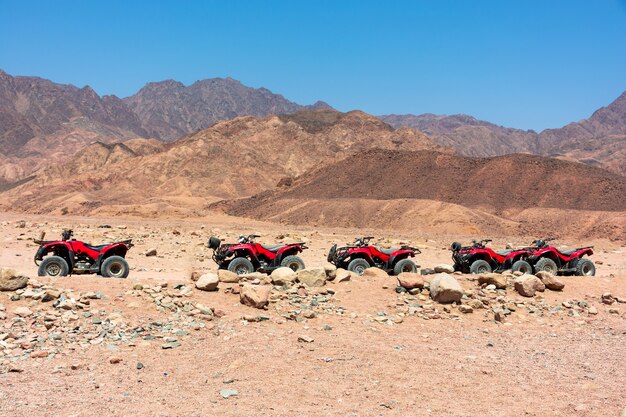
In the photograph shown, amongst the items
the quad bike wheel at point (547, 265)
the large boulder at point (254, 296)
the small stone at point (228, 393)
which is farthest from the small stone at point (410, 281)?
the small stone at point (228, 393)

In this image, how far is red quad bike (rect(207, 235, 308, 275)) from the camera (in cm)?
1321

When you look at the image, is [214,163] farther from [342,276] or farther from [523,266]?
[342,276]

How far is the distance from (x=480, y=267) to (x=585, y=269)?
3.26 m

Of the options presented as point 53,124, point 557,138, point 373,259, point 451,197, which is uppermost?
point 557,138

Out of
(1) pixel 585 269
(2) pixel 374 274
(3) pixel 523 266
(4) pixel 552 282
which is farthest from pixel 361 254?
(1) pixel 585 269

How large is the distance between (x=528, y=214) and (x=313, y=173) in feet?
72.5

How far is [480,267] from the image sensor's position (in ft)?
46.6

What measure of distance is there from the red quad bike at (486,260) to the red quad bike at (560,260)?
29 cm

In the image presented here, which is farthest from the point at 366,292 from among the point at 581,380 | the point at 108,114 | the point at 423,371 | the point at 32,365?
the point at 108,114

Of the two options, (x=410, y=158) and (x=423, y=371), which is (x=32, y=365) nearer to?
(x=423, y=371)

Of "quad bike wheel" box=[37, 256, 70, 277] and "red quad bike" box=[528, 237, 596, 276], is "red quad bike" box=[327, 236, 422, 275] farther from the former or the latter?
"quad bike wheel" box=[37, 256, 70, 277]

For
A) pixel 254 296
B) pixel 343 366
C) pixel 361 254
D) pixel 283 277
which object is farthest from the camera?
pixel 361 254

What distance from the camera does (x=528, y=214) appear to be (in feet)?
125

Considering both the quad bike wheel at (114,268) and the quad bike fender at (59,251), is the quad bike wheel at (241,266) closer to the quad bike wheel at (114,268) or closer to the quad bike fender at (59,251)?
the quad bike wheel at (114,268)
